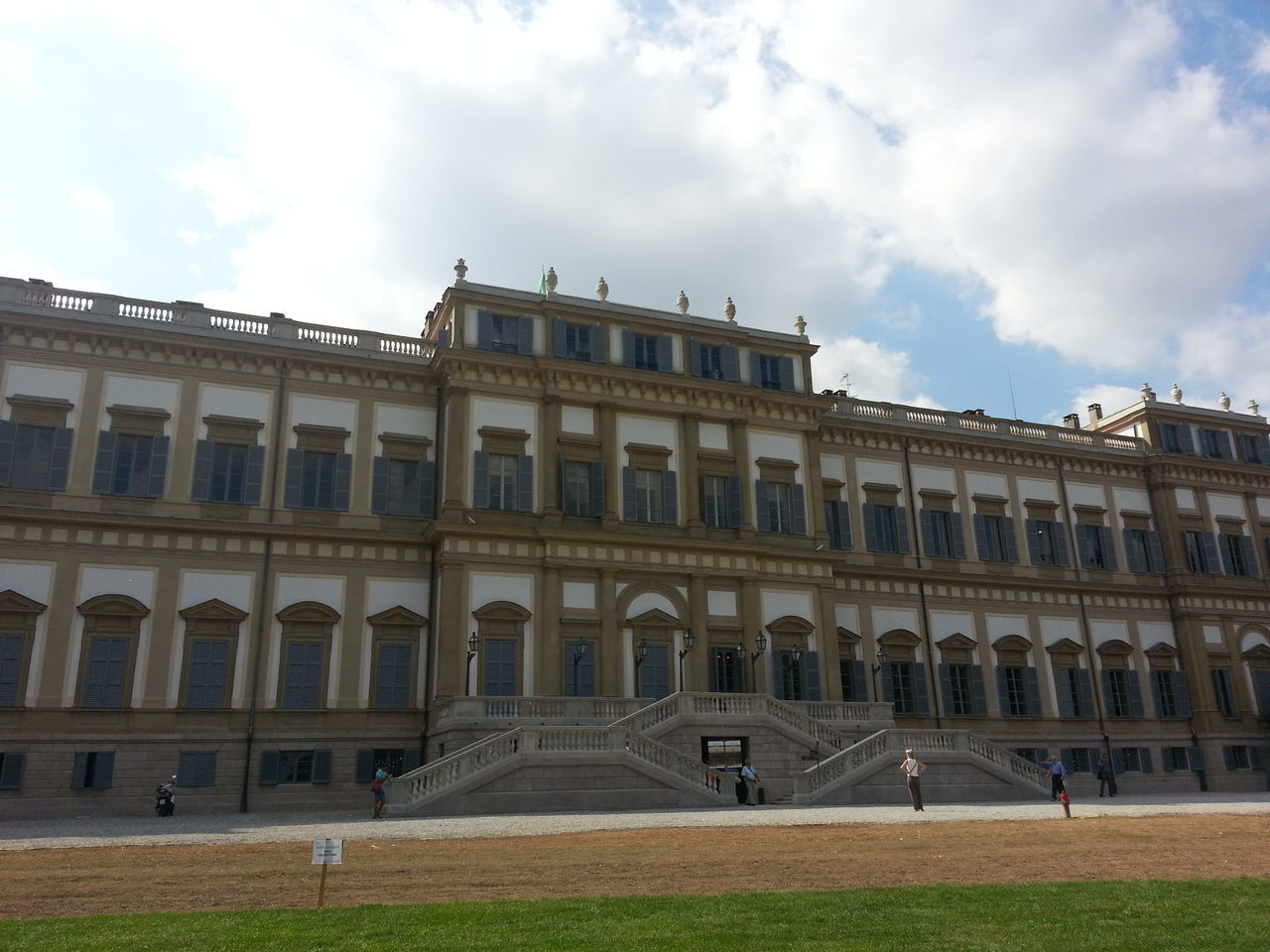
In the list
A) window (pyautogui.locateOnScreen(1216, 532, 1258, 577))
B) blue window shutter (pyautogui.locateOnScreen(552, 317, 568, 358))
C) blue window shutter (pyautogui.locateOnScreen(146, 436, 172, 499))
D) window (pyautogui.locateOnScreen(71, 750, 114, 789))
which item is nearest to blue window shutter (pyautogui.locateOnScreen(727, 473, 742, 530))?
blue window shutter (pyautogui.locateOnScreen(552, 317, 568, 358))

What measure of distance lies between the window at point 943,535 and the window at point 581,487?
1484cm

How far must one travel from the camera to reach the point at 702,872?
15469 mm

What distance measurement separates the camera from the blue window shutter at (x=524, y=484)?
35.0m

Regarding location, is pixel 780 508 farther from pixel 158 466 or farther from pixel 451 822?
pixel 158 466

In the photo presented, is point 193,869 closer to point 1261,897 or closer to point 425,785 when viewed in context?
point 425,785

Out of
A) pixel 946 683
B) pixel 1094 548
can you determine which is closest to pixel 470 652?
pixel 946 683

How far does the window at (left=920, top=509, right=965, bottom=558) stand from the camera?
42.9 m

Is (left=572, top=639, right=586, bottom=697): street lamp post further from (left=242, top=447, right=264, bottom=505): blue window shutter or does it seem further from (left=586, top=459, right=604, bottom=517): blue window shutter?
(left=242, top=447, right=264, bottom=505): blue window shutter

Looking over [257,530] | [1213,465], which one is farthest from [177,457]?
[1213,465]

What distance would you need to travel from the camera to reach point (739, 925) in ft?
38.0

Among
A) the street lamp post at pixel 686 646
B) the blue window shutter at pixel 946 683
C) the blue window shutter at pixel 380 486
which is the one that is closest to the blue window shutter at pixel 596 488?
the street lamp post at pixel 686 646

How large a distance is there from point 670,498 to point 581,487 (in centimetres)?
317

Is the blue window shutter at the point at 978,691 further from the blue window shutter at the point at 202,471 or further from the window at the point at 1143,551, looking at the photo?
the blue window shutter at the point at 202,471

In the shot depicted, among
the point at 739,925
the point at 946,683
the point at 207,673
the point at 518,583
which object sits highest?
the point at 518,583
